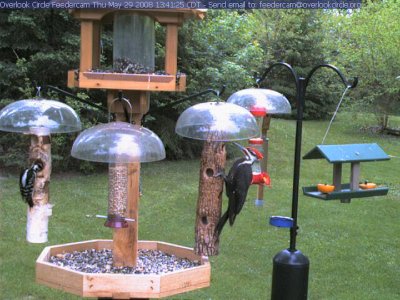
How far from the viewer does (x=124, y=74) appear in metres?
2.39

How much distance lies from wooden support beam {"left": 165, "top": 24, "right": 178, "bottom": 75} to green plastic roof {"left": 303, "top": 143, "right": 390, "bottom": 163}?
846 millimetres

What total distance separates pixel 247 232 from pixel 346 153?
134 inches

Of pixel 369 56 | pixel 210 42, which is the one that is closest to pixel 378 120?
pixel 369 56

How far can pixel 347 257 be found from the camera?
5.53 metres

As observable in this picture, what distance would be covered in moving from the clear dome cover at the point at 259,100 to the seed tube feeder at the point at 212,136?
1.79ft

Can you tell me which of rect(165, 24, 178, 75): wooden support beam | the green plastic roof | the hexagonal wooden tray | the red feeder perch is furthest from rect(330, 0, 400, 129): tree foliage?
the hexagonal wooden tray

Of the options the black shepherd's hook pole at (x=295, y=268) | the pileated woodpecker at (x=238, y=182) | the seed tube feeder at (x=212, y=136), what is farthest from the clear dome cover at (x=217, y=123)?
the black shepherd's hook pole at (x=295, y=268)

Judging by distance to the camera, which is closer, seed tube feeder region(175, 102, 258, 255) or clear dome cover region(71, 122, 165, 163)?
clear dome cover region(71, 122, 165, 163)

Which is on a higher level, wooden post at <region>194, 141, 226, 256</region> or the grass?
wooden post at <region>194, 141, 226, 256</region>

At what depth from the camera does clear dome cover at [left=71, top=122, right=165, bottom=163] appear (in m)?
2.12

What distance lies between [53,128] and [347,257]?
395cm

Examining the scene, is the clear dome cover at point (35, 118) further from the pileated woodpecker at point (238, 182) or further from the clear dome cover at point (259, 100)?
the clear dome cover at point (259, 100)

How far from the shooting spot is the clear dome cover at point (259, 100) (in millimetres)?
2954

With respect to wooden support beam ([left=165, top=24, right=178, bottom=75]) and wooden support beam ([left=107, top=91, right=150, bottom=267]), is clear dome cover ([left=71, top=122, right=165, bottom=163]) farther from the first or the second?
wooden support beam ([left=165, top=24, right=178, bottom=75])
